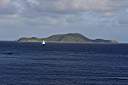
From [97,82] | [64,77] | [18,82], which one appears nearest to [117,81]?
[97,82]

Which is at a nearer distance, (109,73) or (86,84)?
(86,84)

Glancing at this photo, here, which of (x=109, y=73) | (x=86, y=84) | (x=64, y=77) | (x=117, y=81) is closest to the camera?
(x=86, y=84)

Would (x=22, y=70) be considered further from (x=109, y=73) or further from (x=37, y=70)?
(x=109, y=73)

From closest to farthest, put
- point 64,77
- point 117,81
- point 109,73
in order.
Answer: point 117,81 → point 64,77 → point 109,73

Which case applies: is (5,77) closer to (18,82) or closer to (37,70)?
(18,82)

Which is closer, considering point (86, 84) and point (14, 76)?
point (86, 84)

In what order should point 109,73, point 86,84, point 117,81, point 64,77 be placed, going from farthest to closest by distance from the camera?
point 109,73 → point 64,77 → point 117,81 → point 86,84

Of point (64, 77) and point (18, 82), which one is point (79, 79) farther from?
point (18, 82)

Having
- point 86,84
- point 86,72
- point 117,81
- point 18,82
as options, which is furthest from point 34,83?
point 86,72

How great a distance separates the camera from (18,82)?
312 feet

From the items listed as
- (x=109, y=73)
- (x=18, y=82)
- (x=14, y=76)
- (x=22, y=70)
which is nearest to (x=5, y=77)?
(x=14, y=76)

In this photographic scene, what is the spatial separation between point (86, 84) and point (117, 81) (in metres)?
9.38

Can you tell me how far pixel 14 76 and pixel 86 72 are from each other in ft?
72.3

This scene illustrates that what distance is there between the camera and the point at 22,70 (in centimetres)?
12575
